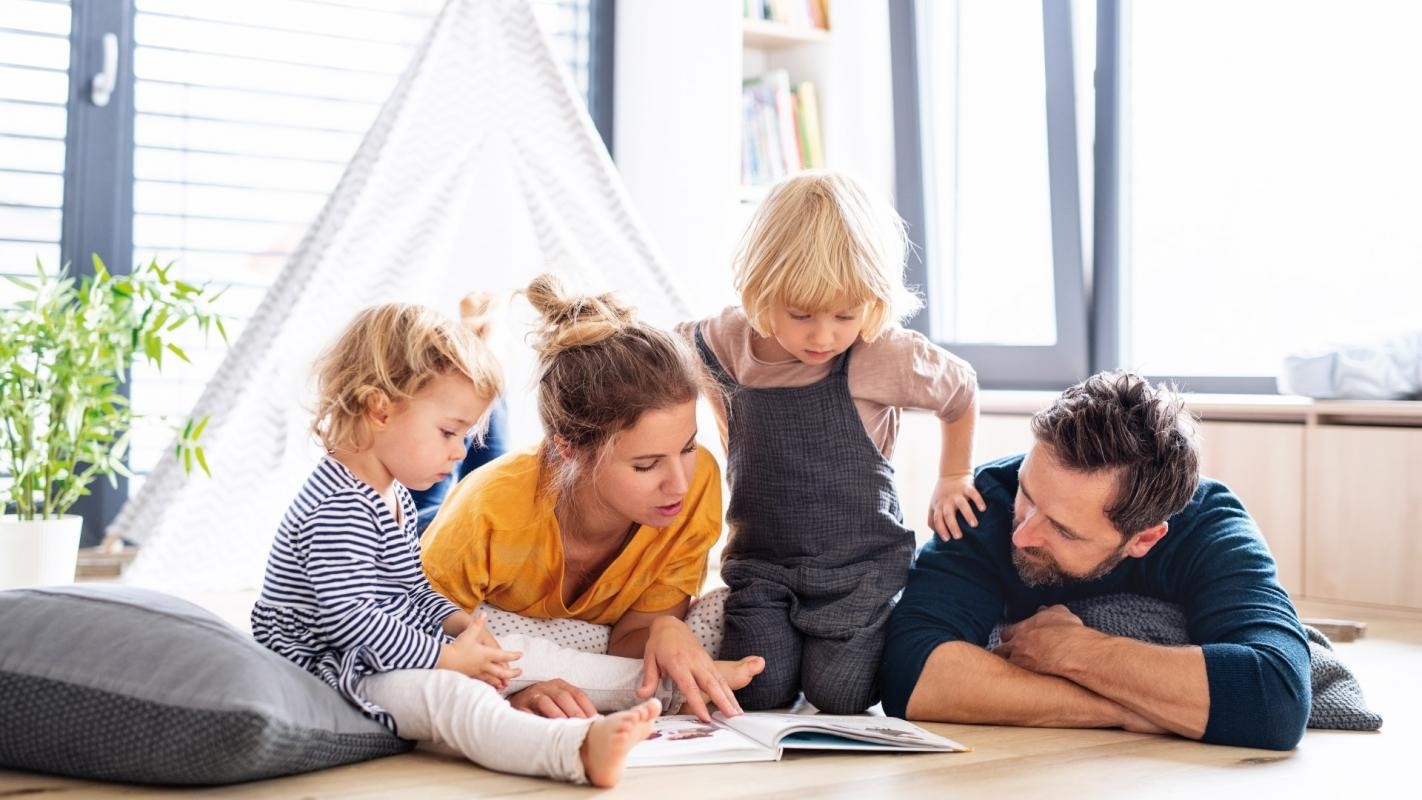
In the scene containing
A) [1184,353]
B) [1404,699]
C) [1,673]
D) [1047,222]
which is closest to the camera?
[1,673]

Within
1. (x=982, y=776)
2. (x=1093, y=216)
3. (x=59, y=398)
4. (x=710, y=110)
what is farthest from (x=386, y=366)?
(x=1093, y=216)

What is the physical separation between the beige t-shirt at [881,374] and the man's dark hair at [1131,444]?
0.87 ft

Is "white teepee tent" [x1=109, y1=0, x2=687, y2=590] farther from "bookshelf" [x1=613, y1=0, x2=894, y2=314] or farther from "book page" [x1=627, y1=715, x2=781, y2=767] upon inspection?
"book page" [x1=627, y1=715, x2=781, y2=767]

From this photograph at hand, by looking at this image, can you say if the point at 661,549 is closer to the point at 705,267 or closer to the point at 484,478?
the point at 484,478

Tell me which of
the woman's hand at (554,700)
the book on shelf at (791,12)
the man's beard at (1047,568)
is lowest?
the woman's hand at (554,700)

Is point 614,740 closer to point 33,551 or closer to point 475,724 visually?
point 475,724

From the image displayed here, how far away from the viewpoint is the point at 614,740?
52.2 inches

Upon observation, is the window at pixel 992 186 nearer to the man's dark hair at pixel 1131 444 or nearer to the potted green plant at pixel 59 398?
the man's dark hair at pixel 1131 444

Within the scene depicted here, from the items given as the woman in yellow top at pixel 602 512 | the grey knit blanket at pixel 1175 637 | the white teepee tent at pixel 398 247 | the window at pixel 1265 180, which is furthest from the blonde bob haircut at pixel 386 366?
the window at pixel 1265 180

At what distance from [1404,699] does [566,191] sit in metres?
1.95

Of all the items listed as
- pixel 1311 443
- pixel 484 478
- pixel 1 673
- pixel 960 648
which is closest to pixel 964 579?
pixel 960 648

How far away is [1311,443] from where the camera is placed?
9.24 ft

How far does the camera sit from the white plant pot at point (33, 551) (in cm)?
255

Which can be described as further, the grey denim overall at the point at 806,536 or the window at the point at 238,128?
the window at the point at 238,128
